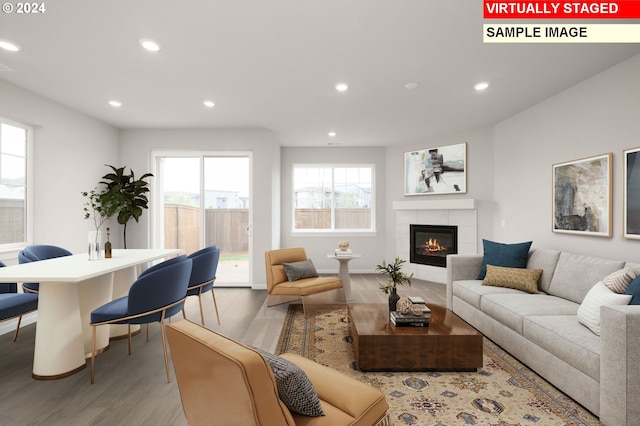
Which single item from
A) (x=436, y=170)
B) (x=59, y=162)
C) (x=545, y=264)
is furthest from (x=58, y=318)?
(x=436, y=170)

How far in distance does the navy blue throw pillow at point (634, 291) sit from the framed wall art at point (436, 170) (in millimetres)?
3385

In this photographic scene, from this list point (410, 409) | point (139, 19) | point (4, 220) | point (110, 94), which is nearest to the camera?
point (410, 409)

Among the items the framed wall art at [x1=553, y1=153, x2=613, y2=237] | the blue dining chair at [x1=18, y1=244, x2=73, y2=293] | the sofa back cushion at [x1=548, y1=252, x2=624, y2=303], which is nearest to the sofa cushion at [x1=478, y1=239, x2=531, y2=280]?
the sofa back cushion at [x1=548, y1=252, x2=624, y2=303]

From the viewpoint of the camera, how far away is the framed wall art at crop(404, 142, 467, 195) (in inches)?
217

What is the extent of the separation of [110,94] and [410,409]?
4404 mm

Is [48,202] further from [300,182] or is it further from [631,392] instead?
[631,392]

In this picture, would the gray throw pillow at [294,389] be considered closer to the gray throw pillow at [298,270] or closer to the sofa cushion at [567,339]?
the sofa cushion at [567,339]

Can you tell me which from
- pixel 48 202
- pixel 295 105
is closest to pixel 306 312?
pixel 295 105

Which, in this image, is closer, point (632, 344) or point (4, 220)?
point (632, 344)

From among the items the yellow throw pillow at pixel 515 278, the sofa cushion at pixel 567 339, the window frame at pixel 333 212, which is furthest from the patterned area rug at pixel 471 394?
the window frame at pixel 333 212

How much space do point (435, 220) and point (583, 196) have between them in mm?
2538

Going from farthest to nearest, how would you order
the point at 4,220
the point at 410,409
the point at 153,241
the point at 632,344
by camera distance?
the point at 153,241 < the point at 4,220 < the point at 410,409 < the point at 632,344

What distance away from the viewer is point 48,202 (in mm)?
3984

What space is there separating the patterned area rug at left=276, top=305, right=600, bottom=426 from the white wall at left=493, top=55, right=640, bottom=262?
1.63 metres
